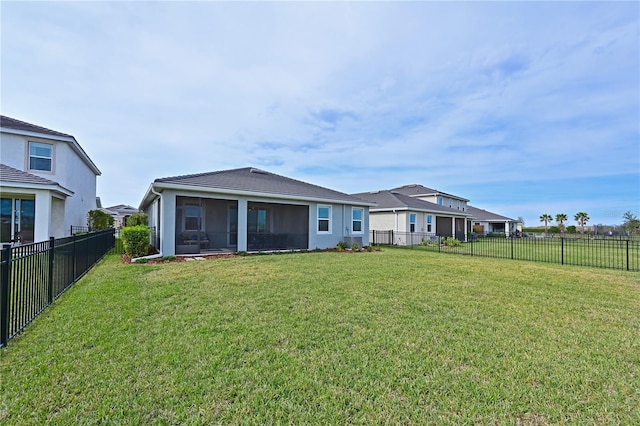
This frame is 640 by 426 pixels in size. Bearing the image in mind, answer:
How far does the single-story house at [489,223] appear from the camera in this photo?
4247cm

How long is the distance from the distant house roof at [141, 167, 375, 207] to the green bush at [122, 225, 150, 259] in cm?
175

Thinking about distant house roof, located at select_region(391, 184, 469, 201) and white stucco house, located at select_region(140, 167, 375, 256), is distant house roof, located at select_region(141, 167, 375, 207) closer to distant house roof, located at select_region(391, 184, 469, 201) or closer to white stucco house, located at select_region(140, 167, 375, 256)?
white stucco house, located at select_region(140, 167, 375, 256)

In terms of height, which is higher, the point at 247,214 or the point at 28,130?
the point at 28,130

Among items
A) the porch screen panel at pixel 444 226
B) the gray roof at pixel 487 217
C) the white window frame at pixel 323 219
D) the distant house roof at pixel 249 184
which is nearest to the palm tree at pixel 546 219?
the gray roof at pixel 487 217

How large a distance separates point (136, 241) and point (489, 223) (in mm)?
48116

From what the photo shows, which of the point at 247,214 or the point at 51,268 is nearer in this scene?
the point at 51,268

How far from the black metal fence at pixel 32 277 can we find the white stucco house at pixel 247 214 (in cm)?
481

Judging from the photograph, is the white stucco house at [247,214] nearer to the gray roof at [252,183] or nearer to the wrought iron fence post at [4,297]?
the gray roof at [252,183]

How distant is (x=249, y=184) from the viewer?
1416 cm

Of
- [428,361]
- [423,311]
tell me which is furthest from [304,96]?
[428,361]

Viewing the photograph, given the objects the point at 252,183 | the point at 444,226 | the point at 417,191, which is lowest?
the point at 444,226

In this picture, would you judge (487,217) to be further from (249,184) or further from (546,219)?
(249,184)

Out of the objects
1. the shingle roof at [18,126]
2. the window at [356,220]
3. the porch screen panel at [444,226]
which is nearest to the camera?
the shingle roof at [18,126]

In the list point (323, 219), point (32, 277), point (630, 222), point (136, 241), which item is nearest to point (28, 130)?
point (136, 241)
